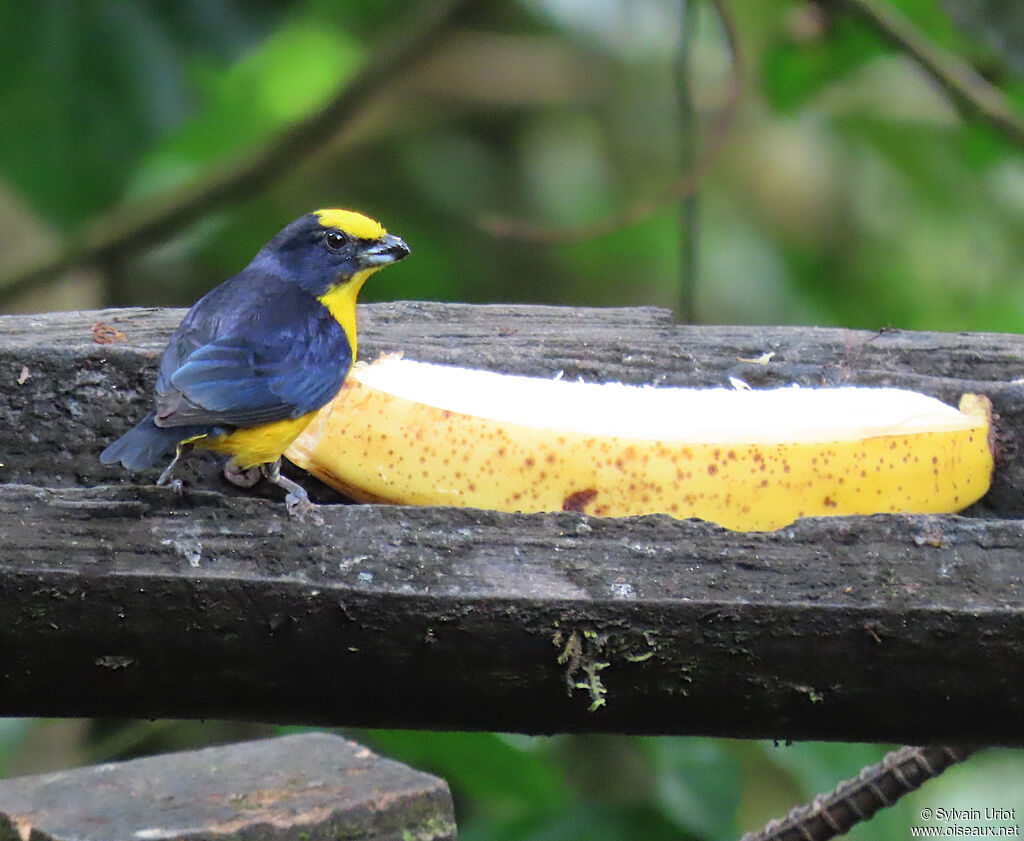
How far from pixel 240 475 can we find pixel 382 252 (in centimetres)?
49

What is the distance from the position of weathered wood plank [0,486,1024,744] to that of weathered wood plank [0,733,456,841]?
0.37m

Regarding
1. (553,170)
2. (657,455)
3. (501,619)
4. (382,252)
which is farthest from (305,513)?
(553,170)

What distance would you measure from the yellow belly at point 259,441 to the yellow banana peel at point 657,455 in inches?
2.2

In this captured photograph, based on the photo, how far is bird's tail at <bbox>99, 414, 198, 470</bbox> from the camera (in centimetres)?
162

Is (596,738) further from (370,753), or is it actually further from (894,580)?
(894,580)

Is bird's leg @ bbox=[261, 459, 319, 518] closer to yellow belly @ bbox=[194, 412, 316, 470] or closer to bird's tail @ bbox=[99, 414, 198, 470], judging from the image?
yellow belly @ bbox=[194, 412, 316, 470]

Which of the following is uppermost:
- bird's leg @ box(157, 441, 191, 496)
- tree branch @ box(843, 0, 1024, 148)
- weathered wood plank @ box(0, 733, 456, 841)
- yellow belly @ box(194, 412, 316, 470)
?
tree branch @ box(843, 0, 1024, 148)

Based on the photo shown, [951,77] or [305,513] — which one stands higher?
[951,77]

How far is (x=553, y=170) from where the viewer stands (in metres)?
5.62

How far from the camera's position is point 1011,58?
3.19 meters

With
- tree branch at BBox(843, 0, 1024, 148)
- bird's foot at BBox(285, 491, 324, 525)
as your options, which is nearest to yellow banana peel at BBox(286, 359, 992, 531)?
bird's foot at BBox(285, 491, 324, 525)

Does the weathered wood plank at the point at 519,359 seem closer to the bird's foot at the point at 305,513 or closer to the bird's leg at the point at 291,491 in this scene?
the bird's leg at the point at 291,491

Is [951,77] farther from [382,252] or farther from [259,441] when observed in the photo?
[259,441]

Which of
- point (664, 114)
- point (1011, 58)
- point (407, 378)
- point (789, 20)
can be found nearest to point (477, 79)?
point (664, 114)
